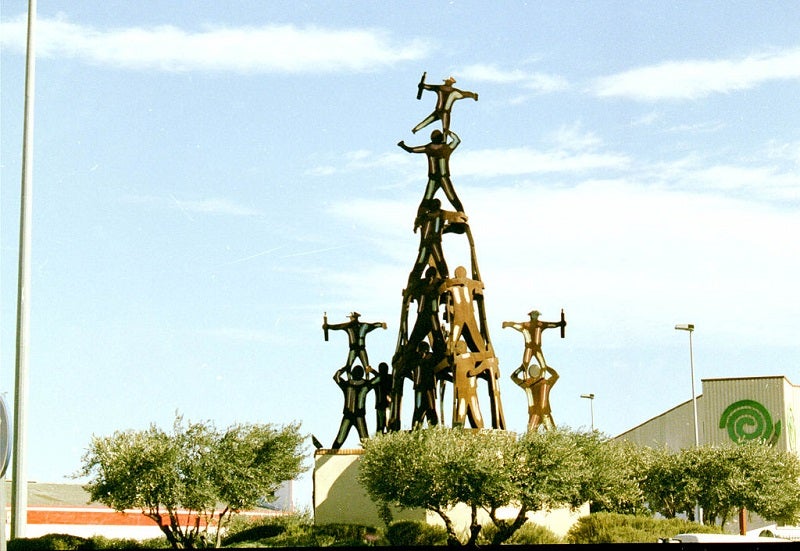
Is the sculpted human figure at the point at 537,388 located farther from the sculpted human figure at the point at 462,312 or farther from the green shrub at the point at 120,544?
the green shrub at the point at 120,544

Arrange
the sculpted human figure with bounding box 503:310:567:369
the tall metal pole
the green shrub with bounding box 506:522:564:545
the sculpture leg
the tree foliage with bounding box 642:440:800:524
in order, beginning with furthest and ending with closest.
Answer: the tree foliage with bounding box 642:440:800:524 < the sculpted human figure with bounding box 503:310:567:369 < the sculpture leg < the green shrub with bounding box 506:522:564:545 < the tall metal pole

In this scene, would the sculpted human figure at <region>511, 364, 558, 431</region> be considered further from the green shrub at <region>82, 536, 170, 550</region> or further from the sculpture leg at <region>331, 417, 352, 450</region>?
the green shrub at <region>82, 536, 170, 550</region>

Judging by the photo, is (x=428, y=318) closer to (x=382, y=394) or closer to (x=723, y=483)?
(x=382, y=394)

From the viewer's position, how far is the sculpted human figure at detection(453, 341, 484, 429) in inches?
1811

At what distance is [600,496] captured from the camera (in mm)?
45062

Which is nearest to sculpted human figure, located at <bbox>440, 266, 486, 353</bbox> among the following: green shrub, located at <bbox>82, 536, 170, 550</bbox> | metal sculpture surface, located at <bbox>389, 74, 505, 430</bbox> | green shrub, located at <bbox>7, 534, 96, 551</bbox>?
metal sculpture surface, located at <bbox>389, 74, 505, 430</bbox>

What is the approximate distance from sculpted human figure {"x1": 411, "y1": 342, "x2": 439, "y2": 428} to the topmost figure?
1038 cm

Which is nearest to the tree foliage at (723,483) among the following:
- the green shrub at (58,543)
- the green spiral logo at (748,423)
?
the green spiral logo at (748,423)

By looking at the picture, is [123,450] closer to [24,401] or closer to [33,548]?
[33,548]

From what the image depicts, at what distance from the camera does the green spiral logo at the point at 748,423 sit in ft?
254

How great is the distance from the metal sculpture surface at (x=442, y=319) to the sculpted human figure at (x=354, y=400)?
216cm

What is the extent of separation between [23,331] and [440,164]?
32.6m

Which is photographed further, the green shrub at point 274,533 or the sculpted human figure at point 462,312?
the sculpted human figure at point 462,312

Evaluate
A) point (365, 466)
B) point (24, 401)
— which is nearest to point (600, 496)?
point (365, 466)
